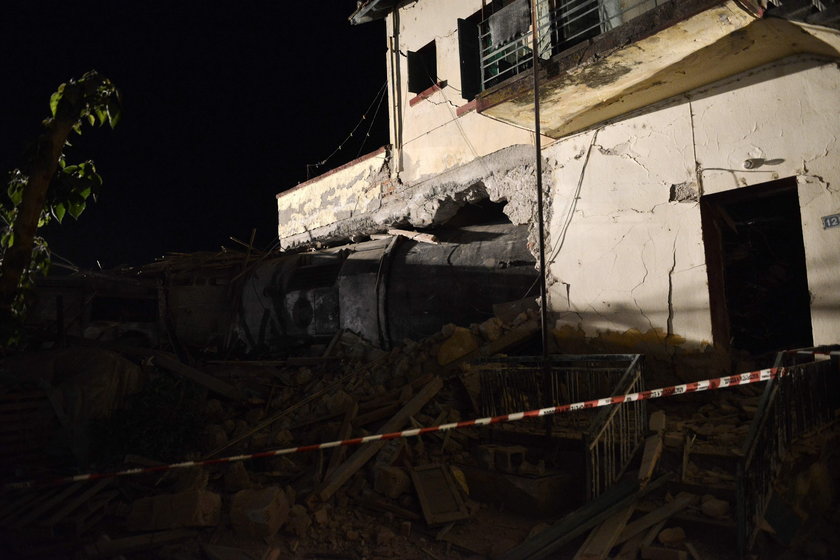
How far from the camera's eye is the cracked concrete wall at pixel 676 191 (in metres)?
4.80

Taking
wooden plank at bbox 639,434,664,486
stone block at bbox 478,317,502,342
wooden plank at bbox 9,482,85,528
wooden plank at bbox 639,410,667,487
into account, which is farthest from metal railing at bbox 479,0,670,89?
wooden plank at bbox 9,482,85,528

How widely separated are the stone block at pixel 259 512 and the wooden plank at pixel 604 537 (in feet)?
7.64

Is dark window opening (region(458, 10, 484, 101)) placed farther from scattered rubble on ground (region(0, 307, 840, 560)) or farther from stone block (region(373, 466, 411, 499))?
stone block (region(373, 466, 411, 499))

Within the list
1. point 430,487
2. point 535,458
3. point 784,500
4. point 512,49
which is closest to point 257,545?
point 430,487

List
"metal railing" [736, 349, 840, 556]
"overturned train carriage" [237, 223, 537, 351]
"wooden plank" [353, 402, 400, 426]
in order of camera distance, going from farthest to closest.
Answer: "overturned train carriage" [237, 223, 537, 351], "wooden plank" [353, 402, 400, 426], "metal railing" [736, 349, 840, 556]

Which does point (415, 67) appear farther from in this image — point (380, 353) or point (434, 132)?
point (380, 353)

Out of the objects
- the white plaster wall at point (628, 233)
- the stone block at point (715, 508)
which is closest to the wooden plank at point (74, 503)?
the stone block at point (715, 508)

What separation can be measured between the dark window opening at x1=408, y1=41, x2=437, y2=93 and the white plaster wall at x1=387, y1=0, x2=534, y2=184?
133mm

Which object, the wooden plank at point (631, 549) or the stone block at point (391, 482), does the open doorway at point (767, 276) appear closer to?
the wooden plank at point (631, 549)

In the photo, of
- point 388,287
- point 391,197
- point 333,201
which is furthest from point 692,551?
point 333,201

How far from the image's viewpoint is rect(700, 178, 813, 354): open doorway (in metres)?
6.62

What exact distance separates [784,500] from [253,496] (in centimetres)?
408

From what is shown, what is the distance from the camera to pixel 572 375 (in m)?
5.64

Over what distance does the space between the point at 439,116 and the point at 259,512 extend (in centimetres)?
747
